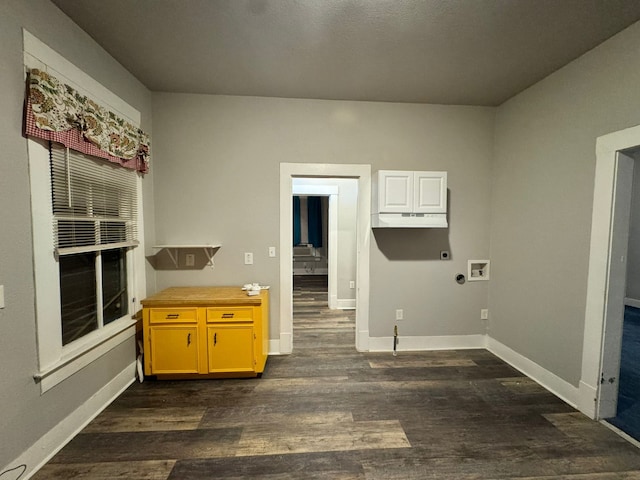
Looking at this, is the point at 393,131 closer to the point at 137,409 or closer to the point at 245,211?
the point at 245,211

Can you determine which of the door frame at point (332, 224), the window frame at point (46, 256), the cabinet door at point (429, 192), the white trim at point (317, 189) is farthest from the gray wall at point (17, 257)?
the door frame at point (332, 224)

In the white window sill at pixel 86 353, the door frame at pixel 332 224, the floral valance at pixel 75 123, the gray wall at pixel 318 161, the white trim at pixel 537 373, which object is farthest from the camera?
the door frame at pixel 332 224

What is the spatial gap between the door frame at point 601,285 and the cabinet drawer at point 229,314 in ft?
9.04

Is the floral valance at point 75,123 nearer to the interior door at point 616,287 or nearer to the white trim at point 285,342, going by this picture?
the white trim at point 285,342

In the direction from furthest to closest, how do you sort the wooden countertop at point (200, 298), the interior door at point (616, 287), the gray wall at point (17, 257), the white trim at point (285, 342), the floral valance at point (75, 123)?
1. the white trim at point (285, 342)
2. the wooden countertop at point (200, 298)
3. the interior door at point (616, 287)
4. the floral valance at point (75, 123)
5. the gray wall at point (17, 257)

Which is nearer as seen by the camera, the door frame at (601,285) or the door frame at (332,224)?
the door frame at (601,285)

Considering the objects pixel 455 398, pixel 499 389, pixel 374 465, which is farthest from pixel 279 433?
pixel 499 389

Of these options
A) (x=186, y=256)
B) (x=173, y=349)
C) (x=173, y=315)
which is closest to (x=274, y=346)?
(x=173, y=349)

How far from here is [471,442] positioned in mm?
1722

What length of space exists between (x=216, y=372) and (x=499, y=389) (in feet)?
8.40

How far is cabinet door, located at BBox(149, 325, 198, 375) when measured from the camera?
7.73ft

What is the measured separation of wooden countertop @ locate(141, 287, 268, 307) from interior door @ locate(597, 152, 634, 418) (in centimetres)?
275

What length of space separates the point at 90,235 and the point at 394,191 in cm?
262

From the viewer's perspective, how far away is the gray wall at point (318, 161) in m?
2.76
